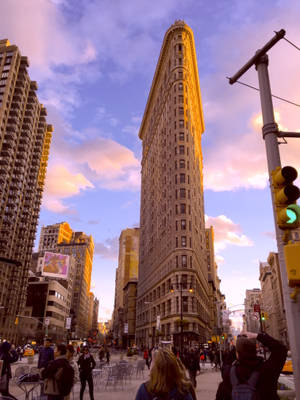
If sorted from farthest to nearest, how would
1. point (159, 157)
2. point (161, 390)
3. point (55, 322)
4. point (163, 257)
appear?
point (55, 322) → point (159, 157) → point (163, 257) → point (161, 390)

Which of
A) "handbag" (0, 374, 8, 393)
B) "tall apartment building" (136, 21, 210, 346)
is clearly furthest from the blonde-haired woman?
"tall apartment building" (136, 21, 210, 346)

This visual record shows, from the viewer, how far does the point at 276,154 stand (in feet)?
17.6

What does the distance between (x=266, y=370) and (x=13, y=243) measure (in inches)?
3926

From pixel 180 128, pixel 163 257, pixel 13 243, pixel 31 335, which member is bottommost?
pixel 31 335

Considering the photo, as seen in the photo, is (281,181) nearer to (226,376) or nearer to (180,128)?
(226,376)

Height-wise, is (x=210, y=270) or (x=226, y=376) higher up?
(x=210, y=270)

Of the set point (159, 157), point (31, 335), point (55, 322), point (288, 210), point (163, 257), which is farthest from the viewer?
point (55, 322)

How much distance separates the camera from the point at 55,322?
376 ft

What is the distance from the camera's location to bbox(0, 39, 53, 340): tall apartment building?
3504 inches

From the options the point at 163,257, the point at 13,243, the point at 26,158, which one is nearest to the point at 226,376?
the point at 163,257

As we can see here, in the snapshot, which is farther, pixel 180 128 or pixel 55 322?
pixel 55 322

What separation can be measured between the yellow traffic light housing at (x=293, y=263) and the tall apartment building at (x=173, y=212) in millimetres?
48672

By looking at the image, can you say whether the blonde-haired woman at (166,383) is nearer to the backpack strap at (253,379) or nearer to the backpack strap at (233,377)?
the backpack strap at (233,377)

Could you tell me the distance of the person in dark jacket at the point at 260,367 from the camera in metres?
3.69
